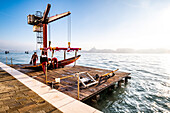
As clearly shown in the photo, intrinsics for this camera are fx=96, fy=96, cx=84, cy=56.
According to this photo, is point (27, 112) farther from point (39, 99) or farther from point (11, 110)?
point (39, 99)

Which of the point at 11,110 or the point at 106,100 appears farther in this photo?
the point at 106,100

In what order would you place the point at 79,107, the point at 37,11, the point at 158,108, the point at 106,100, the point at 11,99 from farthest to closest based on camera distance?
the point at 37,11, the point at 106,100, the point at 158,108, the point at 11,99, the point at 79,107

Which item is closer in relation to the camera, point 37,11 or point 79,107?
point 79,107

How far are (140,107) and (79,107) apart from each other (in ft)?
21.1

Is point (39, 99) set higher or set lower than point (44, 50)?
lower

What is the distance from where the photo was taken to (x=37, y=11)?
2141cm

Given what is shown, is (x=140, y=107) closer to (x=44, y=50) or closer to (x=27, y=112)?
(x=27, y=112)

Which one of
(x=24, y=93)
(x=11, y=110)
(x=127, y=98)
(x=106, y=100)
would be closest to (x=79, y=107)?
(x=11, y=110)

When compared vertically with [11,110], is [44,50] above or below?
above

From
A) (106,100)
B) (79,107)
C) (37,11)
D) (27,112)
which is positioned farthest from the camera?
(37,11)

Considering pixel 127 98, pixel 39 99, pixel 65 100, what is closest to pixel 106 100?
pixel 127 98

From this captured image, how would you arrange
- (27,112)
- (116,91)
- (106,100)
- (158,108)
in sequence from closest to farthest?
(27,112), (158,108), (106,100), (116,91)

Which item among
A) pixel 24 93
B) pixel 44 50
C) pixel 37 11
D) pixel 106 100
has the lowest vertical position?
pixel 106 100

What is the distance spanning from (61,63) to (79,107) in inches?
449
